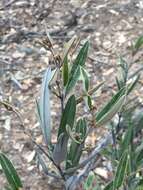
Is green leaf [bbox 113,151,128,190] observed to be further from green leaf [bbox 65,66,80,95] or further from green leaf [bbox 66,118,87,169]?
green leaf [bbox 65,66,80,95]

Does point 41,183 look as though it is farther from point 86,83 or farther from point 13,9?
point 13,9

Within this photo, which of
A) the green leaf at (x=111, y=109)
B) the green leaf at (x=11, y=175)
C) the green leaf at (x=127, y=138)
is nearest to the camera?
the green leaf at (x=111, y=109)

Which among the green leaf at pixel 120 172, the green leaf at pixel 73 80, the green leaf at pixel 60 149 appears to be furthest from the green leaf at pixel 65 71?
the green leaf at pixel 120 172

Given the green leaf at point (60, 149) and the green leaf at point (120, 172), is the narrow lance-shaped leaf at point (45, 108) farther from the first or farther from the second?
the green leaf at point (120, 172)

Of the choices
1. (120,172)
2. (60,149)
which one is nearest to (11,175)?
(60,149)

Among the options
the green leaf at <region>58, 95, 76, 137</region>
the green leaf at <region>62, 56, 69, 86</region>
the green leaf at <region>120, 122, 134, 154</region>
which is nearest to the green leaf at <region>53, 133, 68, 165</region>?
the green leaf at <region>58, 95, 76, 137</region>

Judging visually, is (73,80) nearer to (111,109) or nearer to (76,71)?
(76,71)

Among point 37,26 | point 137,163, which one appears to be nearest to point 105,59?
point 37,26

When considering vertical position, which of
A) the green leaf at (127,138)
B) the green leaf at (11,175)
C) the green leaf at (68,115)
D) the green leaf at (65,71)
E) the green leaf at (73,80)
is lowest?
the green leaf at (127,138)
